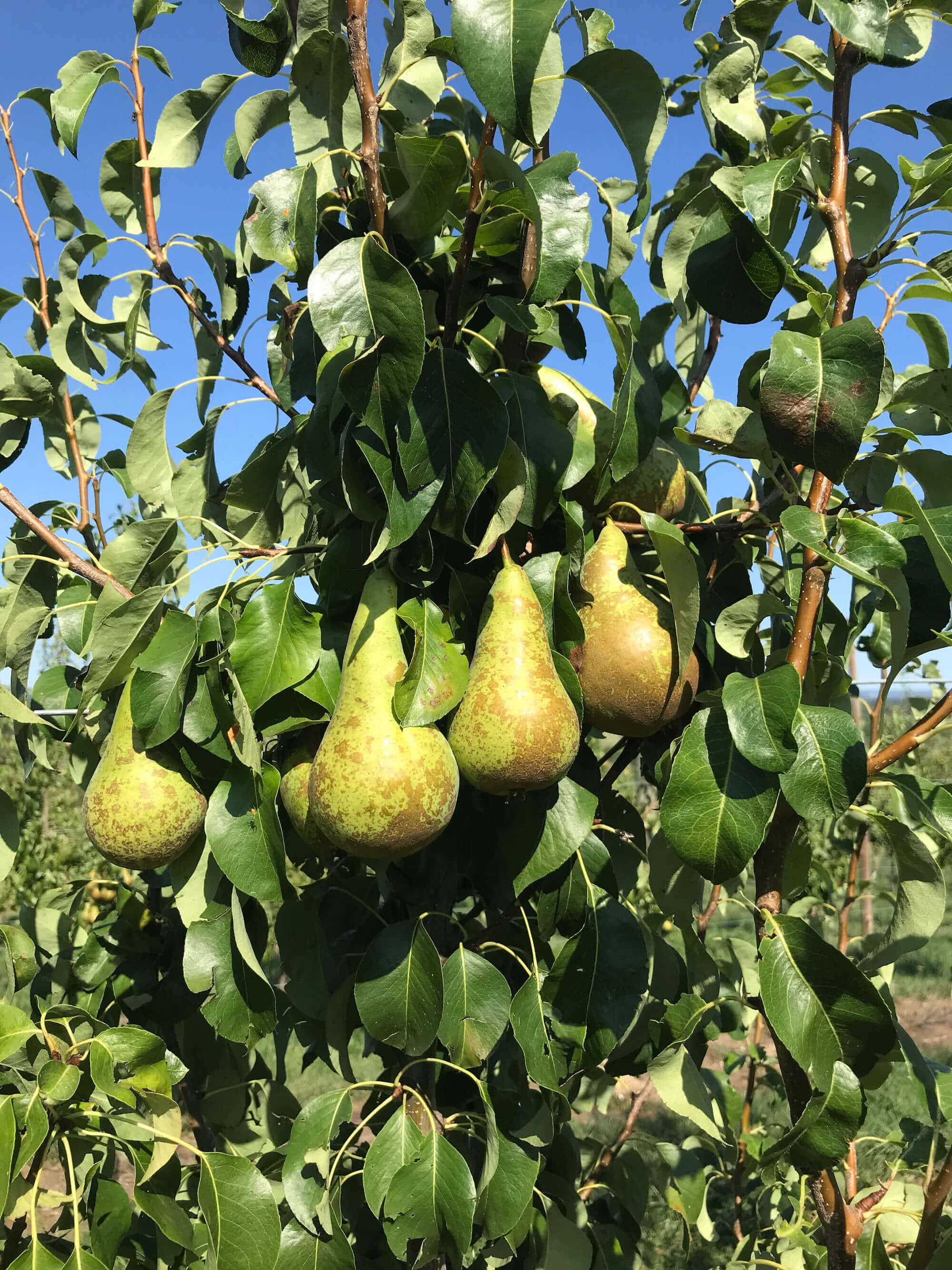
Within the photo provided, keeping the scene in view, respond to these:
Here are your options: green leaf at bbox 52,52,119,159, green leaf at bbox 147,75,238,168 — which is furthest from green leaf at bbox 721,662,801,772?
green leaf at bbox 52,52,119,159

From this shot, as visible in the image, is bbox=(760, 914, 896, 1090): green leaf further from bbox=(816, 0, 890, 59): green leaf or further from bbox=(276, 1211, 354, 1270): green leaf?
bbox=(816, 0, 890, 59): green leaf

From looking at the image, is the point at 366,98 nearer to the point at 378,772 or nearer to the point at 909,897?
the point at 378,772

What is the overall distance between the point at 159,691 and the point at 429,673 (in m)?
0.39

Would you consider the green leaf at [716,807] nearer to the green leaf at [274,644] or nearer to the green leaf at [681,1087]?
the green leaf at [681,1087]

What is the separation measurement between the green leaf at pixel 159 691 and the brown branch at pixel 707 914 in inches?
45.8

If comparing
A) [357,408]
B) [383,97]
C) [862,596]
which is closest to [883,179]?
[862,596]

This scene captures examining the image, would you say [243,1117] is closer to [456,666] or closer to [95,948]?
[95,948]

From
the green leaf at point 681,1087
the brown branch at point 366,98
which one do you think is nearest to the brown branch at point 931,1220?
the green leaf at point 681,1087

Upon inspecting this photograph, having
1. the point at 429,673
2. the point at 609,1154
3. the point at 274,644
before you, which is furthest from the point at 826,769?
the point at 609,1154

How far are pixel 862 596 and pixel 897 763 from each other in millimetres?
762

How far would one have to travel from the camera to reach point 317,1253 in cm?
142

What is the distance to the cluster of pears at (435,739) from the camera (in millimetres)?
1228


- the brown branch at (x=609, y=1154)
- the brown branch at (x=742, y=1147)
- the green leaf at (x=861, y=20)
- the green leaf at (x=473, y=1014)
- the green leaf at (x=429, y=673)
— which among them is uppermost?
the green leaf at (x=861, y=20)

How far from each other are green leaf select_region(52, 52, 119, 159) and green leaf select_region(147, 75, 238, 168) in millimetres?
215
